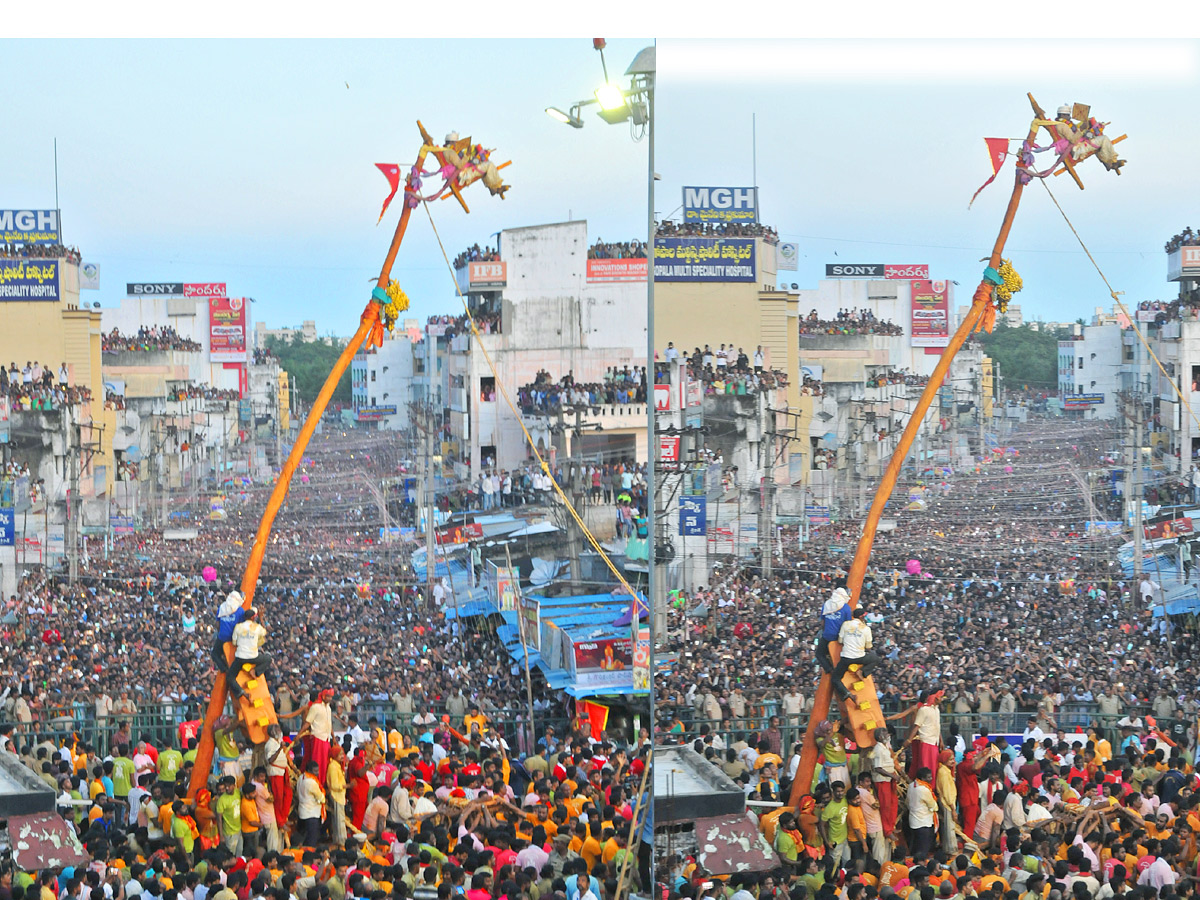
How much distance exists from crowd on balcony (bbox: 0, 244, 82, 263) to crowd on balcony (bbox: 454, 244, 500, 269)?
2197mm

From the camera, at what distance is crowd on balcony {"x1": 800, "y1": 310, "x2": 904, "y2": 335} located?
22.9 feet

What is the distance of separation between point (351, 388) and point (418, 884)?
297cm

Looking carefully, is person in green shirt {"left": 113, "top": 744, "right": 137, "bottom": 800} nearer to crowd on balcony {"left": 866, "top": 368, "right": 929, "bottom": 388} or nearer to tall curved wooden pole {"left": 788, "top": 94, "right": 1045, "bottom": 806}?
tall curved wooden pole {"left": 788, "top": 94, "right": 1045, "bottom": 806}

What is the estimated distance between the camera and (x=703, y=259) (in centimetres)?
688

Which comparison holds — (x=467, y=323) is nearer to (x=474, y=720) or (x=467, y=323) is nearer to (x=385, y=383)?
(x=385, y=383)

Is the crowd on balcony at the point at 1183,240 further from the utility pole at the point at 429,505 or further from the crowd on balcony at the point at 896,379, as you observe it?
the utility pole at the point at 429,505

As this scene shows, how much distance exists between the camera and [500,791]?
6074mm

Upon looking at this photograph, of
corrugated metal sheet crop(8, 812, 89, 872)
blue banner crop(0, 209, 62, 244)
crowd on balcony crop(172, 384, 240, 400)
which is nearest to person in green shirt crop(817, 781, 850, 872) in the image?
corrugated metal sheet crop(8, 812, 89, 872)

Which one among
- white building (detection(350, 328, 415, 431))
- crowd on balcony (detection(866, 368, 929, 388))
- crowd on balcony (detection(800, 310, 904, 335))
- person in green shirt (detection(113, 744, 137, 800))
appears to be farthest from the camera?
white building (detection(350, 328, 415, 431))

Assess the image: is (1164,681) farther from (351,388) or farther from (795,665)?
(351,388)

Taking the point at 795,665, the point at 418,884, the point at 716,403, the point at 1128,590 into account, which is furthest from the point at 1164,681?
the point at 418,884

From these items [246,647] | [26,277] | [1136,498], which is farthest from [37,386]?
[1136,498]

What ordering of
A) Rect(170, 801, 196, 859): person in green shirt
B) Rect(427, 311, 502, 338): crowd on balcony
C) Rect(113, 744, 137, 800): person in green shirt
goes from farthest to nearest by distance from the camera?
Rect(427, 311, 502, 338): crowd on balcony
Rect(113, 744, 137, 800): person in green shirt
Rect(170, 801, 196, 859): person in green shirt

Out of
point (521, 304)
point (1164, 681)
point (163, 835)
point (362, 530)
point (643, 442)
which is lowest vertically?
point (163, 835)
